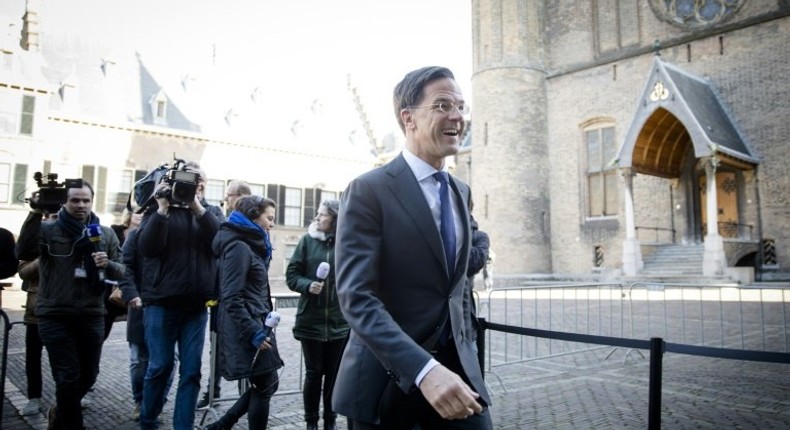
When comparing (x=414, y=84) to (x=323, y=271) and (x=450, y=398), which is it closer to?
(x=450, y=398)

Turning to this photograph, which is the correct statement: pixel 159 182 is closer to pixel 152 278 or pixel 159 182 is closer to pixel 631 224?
pixel 152 278

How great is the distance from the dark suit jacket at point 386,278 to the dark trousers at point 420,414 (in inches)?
1.6

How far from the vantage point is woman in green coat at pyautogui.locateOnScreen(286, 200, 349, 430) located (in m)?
4.41

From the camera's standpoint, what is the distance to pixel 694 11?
67.7ft

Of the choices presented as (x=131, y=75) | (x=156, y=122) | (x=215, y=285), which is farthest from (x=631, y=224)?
(x=131, y=75)

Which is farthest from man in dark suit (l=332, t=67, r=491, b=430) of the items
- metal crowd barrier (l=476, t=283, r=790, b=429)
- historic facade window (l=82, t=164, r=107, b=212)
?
historic facade window (l=82, t=164, r=107, b=212)

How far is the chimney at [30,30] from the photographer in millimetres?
24875

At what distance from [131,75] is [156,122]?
10.7ft

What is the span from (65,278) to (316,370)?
82.1 inches

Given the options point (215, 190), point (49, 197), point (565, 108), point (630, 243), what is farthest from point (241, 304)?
point (215, 190)

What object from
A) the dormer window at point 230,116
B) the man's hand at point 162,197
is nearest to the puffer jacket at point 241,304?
the man's hand at point 162,197

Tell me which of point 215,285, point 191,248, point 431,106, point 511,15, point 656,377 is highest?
point 511,15

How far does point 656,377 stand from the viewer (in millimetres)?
2486

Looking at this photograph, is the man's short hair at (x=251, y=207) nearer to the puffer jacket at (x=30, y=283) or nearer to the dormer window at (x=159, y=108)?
the puffer jacket at (x=30, y=283)
